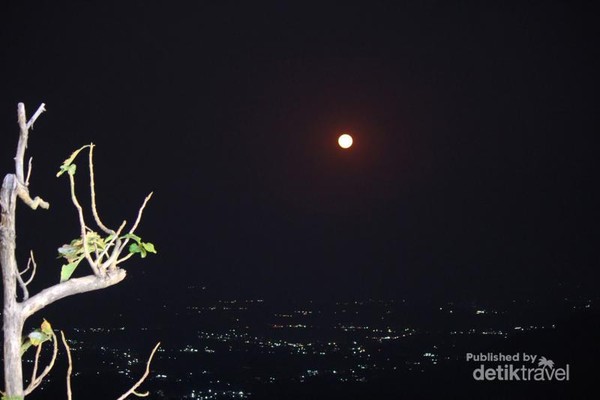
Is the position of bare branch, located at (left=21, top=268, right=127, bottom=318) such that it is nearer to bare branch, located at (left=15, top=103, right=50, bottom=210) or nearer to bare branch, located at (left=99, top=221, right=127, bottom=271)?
bare branch, located at (left=99, top=221, right=127, bottom=271)

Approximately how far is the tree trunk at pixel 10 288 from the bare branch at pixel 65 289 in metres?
0.05

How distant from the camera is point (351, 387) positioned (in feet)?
145

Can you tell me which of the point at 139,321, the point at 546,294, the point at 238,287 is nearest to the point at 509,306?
the point at 546,294

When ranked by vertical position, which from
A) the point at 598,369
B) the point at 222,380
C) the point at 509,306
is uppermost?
the point at 509,306

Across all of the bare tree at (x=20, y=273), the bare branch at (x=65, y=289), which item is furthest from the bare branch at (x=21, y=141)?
the bare branch at (x=65, y=289)

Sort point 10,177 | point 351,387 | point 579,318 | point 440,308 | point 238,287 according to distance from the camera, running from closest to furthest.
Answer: point 10,177 < point 579,318 < point 351,387 < point 440,308 < point 238,287

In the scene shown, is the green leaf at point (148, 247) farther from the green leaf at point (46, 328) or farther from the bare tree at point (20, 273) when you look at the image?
the green leaf at point (46, 328)

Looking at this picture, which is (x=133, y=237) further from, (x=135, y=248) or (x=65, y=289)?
(x=65, y=289)

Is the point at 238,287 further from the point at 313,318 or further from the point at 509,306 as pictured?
the point at 509,306

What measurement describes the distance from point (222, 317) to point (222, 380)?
4725 centimetres

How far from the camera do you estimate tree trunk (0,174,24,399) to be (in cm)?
218

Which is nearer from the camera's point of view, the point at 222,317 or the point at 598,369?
the point at 598,369

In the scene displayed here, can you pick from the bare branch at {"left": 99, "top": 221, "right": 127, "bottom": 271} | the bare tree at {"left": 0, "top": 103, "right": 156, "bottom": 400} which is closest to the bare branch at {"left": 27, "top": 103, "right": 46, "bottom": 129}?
the bare tree at {"left": 0, "top": 103, "right": 156, "bottom": 400}

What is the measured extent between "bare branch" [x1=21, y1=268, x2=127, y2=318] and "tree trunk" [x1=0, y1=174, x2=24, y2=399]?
0.17 ft
